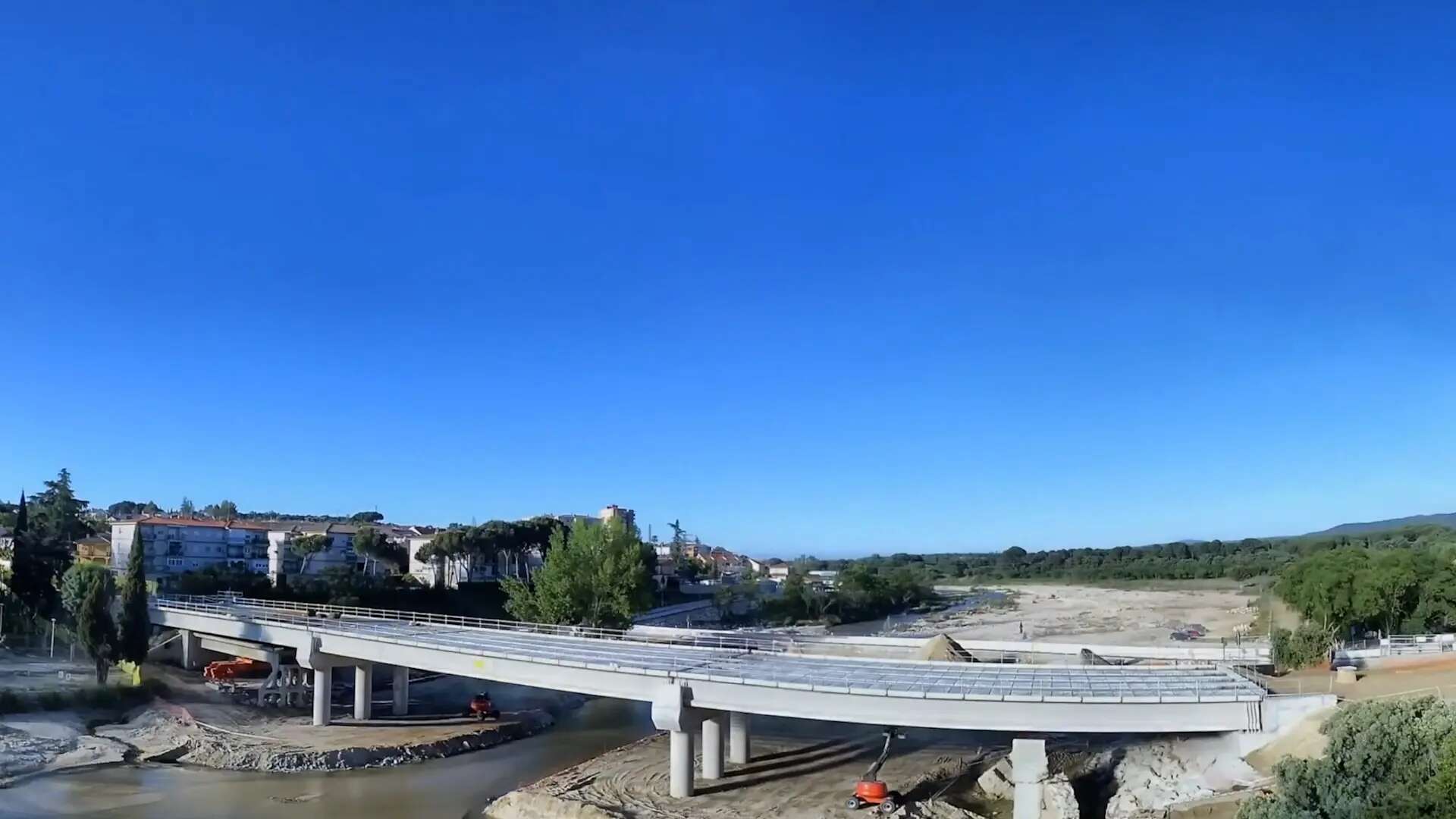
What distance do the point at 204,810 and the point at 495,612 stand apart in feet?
175

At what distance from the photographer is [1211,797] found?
24.1 metres

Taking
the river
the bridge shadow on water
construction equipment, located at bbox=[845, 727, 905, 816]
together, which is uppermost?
construction equipment, located at bbox=[845, 727, 905, 816]

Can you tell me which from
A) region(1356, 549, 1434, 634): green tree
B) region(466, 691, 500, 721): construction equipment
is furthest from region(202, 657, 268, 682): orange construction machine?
region(1356, 549, 1434, 634): green tree

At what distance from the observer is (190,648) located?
186 feet

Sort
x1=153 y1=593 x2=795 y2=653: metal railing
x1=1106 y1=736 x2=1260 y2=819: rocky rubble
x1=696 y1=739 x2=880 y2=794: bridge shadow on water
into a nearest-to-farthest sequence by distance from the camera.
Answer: x1=1106 y1=736 x2=1260 y2=819: rocky rubble → x1=696 y1=739 x2=880 y2=794: bridge shadow on water → x1=153 y1=593 x2=795 y2=653: metal railing

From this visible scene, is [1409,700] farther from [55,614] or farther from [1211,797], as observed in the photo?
[55,614]

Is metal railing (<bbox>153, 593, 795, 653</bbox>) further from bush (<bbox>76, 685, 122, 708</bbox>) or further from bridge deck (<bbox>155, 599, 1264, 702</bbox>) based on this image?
bush (<bbox>76, 685, 122, 708</bbox>)

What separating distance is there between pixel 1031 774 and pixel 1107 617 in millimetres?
102748

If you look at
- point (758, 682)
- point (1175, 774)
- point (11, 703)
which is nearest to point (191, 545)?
point (11, 703)

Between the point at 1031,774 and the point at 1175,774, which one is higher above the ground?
the point at 1031,774

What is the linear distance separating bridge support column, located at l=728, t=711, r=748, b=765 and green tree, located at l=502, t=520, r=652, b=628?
71.3 feet

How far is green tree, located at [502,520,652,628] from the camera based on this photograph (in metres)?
55.5

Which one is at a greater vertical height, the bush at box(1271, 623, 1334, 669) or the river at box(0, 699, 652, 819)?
the bush at box(1271, 623, 1334, 669)

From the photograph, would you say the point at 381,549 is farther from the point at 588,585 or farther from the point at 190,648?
the point at 588,585
